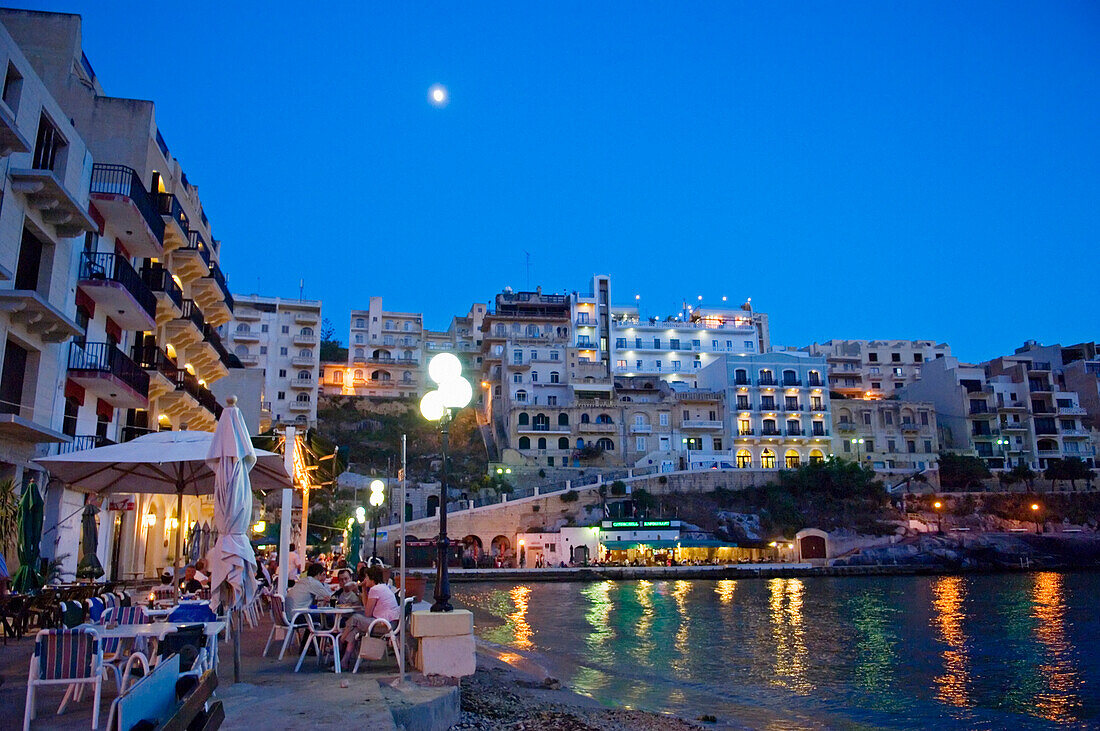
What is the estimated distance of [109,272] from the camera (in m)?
22.0

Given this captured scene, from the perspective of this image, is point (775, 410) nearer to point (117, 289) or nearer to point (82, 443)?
point (117, 289)

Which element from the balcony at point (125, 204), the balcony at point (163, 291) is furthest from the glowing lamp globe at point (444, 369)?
the balcony at point (163, 291)

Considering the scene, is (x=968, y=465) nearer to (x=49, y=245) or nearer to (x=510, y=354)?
(x=510, y=354)

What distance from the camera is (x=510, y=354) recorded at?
2928 inches

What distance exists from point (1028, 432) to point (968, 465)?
13.0m

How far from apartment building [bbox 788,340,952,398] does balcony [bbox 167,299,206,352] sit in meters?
68.6

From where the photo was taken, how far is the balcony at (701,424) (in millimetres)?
71688

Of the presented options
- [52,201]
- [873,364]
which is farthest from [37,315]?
[873,364]

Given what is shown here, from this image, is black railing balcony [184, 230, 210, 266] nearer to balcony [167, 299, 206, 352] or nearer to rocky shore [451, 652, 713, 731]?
balcony [167, 299, 206, 352]

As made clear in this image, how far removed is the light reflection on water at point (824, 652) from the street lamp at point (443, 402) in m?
5.35

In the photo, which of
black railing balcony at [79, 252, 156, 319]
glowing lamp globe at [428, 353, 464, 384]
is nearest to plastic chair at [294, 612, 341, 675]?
glowing lamp globe at [428, 353, 464, 384]

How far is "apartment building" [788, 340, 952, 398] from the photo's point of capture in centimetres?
8531

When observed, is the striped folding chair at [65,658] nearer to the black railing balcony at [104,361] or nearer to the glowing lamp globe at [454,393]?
the glowing lamp globe at [454,393]

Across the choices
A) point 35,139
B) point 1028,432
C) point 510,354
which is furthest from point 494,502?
point 1028,432
